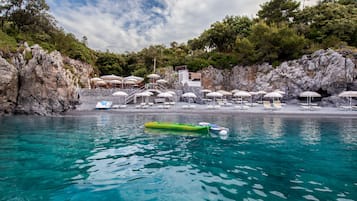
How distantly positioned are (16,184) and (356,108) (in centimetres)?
2817

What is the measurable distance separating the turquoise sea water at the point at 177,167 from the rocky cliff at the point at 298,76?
20268mm

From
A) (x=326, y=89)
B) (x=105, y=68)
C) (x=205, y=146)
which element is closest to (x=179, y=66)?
(x=105, y=68)

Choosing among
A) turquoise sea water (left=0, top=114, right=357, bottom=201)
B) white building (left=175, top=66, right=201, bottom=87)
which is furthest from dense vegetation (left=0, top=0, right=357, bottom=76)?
turquoise sea water (left=0, top=114, right=357, bottom=201)

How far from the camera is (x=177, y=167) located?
6.74 m

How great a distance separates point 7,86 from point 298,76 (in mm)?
36224

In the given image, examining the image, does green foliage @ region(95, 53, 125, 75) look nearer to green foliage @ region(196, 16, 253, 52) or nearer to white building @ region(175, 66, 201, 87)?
white building @ region(175, 66, 201, 87)

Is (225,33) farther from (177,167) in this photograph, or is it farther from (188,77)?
(177,167)

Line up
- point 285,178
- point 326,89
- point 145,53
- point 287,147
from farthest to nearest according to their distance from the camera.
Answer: point 145,53, point 326,89, point 287,147, point 285,178

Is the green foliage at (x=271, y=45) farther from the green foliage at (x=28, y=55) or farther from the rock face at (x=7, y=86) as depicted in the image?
the rock face at (x=7, y=86)

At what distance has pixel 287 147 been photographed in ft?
30.4

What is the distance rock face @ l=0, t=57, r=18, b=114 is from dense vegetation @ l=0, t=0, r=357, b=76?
623 cm

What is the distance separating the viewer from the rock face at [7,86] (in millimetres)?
20609

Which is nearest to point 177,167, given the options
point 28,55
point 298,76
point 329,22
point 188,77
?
point 28,55

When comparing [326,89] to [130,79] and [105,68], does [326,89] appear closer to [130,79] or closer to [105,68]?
[130,79]
